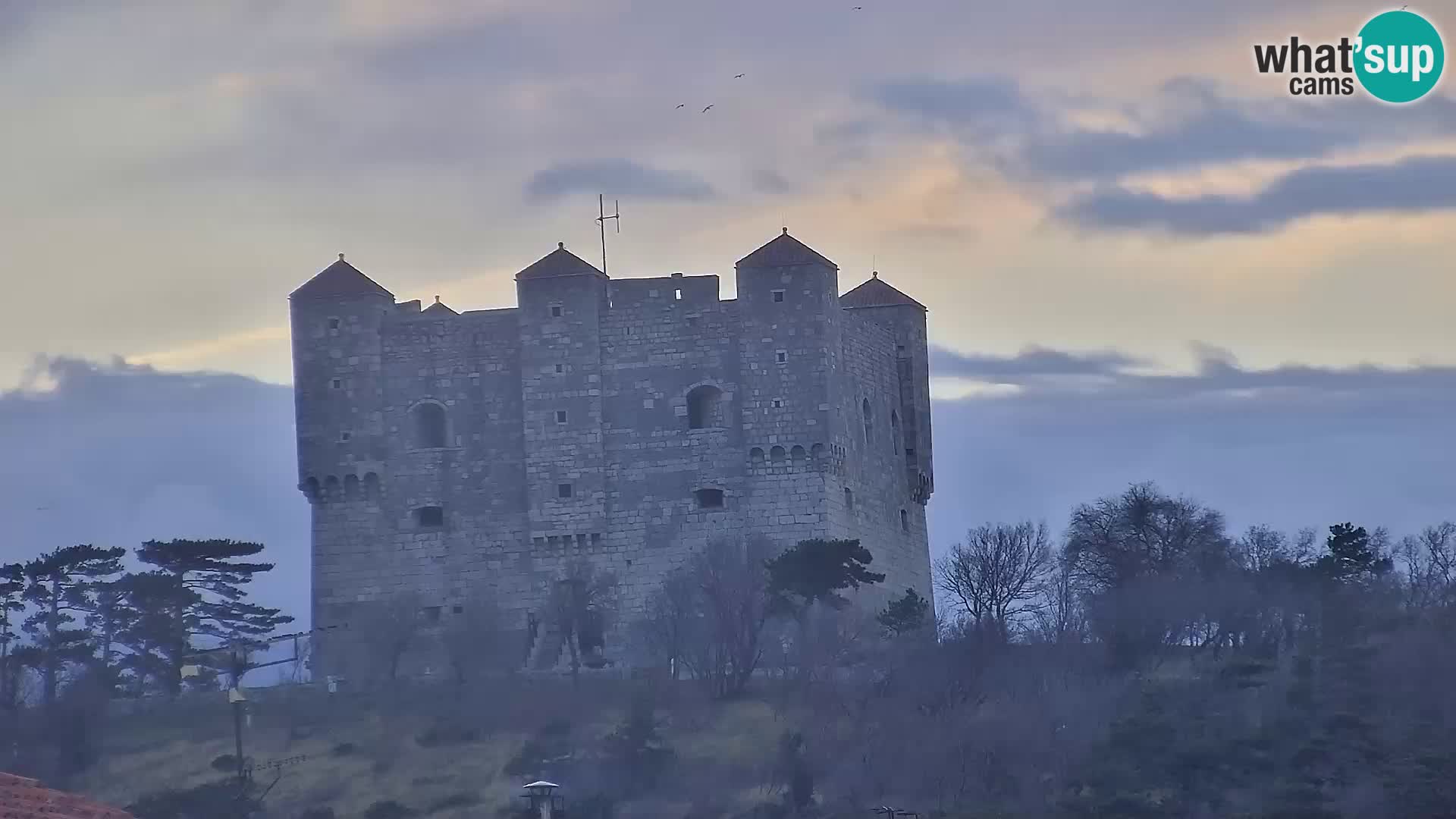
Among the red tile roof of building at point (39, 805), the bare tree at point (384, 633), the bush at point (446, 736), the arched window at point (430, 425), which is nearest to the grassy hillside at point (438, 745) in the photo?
the bush at point (446, 736)

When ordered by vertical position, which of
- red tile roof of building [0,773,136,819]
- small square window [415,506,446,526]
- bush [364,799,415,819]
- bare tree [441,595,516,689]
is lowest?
bush [364,799,415,819]

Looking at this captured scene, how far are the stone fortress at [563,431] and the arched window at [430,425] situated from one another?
67mm

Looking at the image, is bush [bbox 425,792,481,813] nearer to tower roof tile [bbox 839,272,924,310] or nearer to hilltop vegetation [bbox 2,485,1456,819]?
hilltop vegetation [bbox 2,485,1456,819]

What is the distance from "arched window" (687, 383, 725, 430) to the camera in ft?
305

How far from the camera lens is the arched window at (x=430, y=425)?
94.0 metres

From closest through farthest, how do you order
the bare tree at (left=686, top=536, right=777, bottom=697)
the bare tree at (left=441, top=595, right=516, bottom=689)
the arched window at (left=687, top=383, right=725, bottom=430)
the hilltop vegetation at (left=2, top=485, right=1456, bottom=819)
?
the hilltop vegetation at (left=2, top=485, right=1456, bottom=819) < the bare tree at (left=686, top=536, right=777, bottom=697) < the bare tree at (left=441, top=595, right=516, bottom=689) < the arched window at (left=687, top=383, right=725, bottom=430)

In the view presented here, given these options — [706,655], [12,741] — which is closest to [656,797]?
[706,655]

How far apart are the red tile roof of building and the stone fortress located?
3686cm

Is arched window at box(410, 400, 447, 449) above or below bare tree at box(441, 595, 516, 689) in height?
above

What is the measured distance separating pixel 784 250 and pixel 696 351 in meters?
3.71

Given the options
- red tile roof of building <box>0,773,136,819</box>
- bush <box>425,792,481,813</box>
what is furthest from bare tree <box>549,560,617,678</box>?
red tile roof of building <box>0,773,136,819</box>

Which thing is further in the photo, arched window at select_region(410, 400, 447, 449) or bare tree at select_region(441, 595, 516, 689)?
arched window at select_region(410, 400, 447, 449)

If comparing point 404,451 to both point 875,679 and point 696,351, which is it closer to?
point 696,351

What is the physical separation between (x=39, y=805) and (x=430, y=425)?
135 feet
